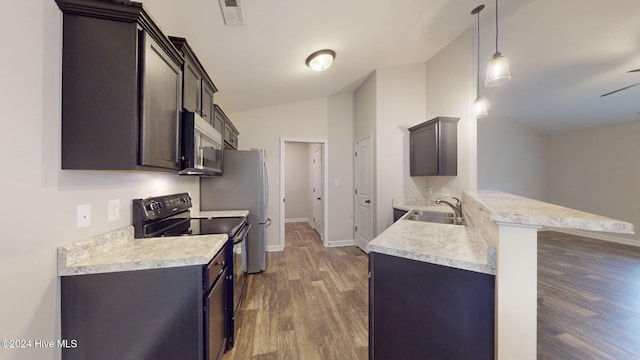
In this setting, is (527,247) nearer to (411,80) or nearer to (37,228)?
(37,228)

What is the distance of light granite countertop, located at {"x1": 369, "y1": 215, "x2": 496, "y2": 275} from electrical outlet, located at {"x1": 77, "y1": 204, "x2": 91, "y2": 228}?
1456mm

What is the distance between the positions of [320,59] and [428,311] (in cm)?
262

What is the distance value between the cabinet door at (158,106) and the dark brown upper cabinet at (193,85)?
0.19 meters

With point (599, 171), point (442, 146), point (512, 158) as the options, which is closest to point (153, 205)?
point (442, 146)

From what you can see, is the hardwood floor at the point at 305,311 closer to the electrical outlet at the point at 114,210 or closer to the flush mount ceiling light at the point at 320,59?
the electrical outlet at the point at 114,210

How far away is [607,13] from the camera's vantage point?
7.66ft

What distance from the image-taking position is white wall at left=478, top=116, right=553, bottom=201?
17.6ft

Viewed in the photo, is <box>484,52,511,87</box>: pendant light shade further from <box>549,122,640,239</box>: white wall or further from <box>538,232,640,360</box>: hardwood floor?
<box>549,122,640,239</box>: white wall

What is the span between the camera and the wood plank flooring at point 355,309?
177 centimetres

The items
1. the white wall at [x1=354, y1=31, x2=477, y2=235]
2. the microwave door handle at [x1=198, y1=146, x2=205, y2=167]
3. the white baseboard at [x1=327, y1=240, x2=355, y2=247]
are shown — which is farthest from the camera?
the white baseboard at [x1=327, y1=240, x2=355, y2=247]

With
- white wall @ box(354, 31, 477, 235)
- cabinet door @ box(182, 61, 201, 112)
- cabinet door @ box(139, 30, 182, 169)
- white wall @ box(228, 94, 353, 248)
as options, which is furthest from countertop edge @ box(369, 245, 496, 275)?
white wall @ box(228, 94, 353, 248)

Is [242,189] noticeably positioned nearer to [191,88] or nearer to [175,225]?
[175,225]

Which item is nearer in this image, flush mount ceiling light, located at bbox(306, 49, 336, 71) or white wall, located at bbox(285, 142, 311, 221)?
flush mount ceiling light, located at bbox(306, 49, 336, 71)

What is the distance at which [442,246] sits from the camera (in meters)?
1.19
